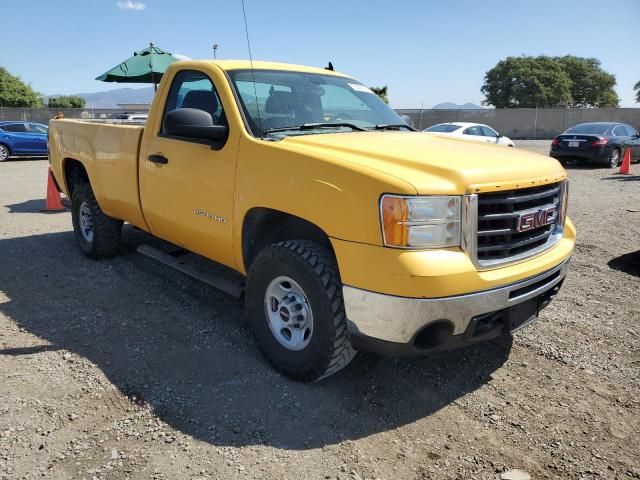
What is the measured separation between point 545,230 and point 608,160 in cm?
1511

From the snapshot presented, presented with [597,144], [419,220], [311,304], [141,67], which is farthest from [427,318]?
[597,144]

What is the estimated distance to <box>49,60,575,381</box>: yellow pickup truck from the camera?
2.60 m

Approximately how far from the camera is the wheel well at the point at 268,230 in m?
3.25

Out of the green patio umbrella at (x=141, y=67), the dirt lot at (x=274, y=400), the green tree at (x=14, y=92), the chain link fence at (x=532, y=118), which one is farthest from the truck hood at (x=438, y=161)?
the green tree at (x=14, y=92)

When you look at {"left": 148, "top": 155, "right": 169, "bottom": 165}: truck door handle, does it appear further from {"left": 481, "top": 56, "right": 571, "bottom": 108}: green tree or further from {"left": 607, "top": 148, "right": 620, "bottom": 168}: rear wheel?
{"left": 481, "top": 56, "right": 571, "bottom": 108}: green tree

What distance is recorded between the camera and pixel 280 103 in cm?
375

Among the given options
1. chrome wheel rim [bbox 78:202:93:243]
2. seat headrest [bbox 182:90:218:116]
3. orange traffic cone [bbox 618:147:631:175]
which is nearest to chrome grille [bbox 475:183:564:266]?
seat headrest [bbox 182:90:218:116]

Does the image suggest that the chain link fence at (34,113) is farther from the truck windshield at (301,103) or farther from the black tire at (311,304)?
the black tire at (311,304)

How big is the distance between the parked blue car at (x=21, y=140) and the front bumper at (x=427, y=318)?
1935 cm

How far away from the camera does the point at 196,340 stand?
12.6 feet

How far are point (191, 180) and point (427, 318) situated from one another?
2096mm

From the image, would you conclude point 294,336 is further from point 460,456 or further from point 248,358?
point 460,456

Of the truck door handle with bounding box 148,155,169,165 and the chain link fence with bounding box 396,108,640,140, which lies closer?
the truck door handle with bounding box 148,155,169,165

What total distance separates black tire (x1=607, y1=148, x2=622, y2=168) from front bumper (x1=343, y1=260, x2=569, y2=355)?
1558 cm
